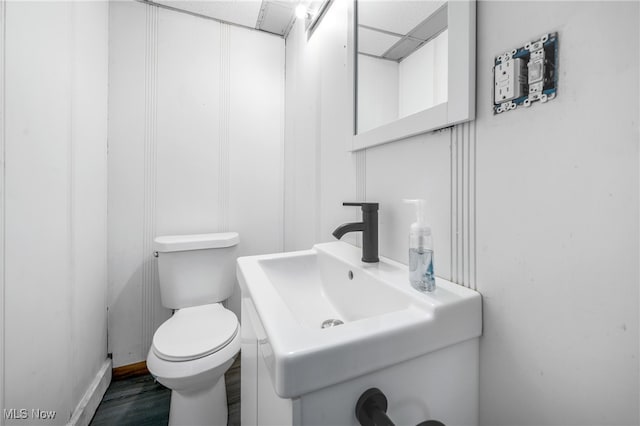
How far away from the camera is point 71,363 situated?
1.07m

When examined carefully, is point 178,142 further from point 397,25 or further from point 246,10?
point 397,25

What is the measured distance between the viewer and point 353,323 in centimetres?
44

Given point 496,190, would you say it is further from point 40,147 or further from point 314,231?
point 40,147

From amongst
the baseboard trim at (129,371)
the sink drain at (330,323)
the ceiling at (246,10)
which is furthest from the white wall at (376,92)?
the baseboard trim at (129,371)

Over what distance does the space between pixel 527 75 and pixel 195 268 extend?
5.05 ft

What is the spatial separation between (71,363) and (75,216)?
59cm

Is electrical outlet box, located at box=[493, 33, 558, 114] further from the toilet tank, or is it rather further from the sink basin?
the toilet tank

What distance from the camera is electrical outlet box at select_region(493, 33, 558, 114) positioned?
427 mm

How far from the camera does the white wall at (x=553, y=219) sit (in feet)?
1.19

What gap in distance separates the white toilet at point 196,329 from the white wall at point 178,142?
0.20 meters

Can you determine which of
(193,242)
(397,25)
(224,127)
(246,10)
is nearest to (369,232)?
(397,25)

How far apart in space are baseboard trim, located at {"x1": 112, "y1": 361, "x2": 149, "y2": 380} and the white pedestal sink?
3.80ft

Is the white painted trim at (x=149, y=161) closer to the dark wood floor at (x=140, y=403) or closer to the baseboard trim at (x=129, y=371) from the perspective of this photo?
the baseboard trim at (x=129, y=371)

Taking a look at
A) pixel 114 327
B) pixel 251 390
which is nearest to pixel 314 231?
pixel 251 390
